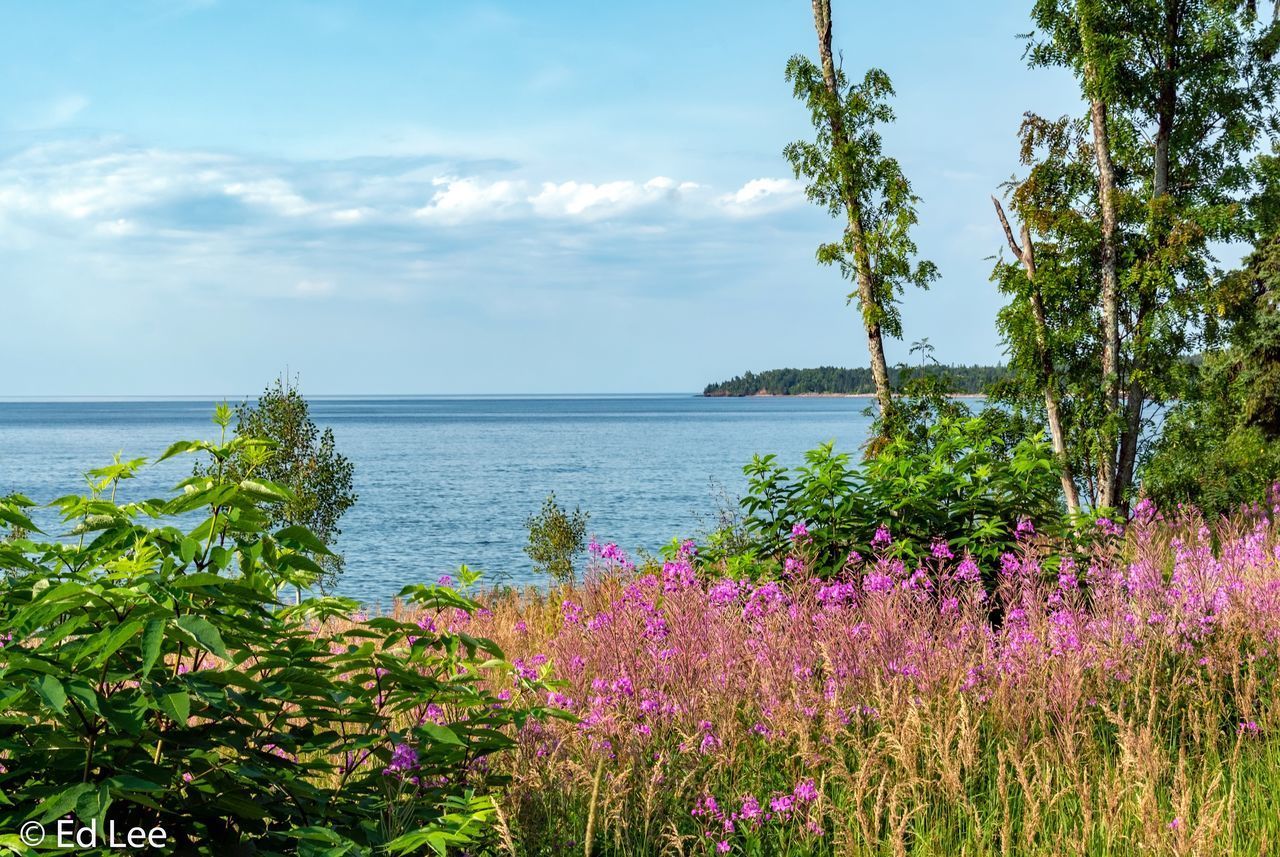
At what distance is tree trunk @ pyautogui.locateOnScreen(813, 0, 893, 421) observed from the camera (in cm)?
1405

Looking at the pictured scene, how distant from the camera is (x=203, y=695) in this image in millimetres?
2654

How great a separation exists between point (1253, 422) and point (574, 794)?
18449mm

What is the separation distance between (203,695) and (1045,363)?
624 inches

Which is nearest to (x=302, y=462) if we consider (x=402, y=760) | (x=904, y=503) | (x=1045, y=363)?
(x=1045, y=363)

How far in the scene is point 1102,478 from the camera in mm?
16328

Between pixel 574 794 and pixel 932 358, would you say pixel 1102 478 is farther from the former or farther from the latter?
pixel 574 794

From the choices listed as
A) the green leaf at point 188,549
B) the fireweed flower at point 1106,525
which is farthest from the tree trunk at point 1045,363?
the green leaf at point 188,549

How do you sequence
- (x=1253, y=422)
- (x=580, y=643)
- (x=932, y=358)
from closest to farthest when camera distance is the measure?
(x=580, y=643) < (x=932, y=358) < (x=1253, y=422)

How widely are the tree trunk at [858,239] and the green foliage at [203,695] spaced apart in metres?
11.4

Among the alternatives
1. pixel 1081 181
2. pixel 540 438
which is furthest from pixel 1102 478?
pixel 540 438

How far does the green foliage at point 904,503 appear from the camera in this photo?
7.20 metres

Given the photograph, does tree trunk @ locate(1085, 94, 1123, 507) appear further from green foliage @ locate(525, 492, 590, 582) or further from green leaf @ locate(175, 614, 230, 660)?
green leaf @ locate(175, 614, 230, 660)

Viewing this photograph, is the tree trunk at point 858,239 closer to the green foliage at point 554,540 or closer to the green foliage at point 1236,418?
the green foliage at point 1236,418

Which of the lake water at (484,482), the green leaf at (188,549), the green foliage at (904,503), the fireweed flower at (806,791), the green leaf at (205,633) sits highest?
the green leaf at (188,549)
